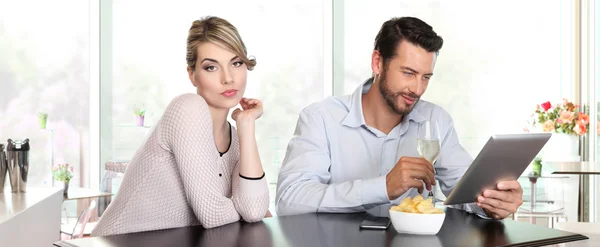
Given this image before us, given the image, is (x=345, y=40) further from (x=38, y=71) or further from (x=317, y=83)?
(x=38, y=71)

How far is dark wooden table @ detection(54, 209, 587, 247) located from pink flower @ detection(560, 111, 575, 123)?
414cm

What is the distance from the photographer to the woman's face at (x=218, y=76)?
2.25 m

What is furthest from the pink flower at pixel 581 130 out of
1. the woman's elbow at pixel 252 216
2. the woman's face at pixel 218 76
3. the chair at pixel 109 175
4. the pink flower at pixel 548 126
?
the woman's elbow at pixel 252 216

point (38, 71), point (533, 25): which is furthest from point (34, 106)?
point (533, 25)

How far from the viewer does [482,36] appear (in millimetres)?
6723

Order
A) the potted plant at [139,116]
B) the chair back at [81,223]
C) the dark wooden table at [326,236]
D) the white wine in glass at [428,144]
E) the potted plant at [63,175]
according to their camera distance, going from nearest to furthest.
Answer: the dark wooden table at [326,236] → the white wine in glass at [428,144] → the chair back at [81,223] → the potted plant at [63,175] → the potted plant at [139,116]

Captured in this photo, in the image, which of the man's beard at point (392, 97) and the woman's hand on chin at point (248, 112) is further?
the man's beard at point (392, 97)

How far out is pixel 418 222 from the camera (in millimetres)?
1857

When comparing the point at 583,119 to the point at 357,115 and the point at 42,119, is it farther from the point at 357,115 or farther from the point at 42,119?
the point at 42,119

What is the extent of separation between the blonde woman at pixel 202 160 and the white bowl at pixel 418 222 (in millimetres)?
442

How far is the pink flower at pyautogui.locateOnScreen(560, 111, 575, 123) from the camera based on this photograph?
595 centimetres

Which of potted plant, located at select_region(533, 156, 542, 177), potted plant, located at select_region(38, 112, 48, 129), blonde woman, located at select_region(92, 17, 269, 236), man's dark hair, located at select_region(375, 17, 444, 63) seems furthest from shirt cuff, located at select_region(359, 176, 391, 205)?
potted plant, located at select_region(38, 112, 48, 129)

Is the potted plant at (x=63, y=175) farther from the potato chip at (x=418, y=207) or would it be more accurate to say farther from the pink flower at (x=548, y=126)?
the potato chip at (x=418, y=207)

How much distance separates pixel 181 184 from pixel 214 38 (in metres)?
0.47
